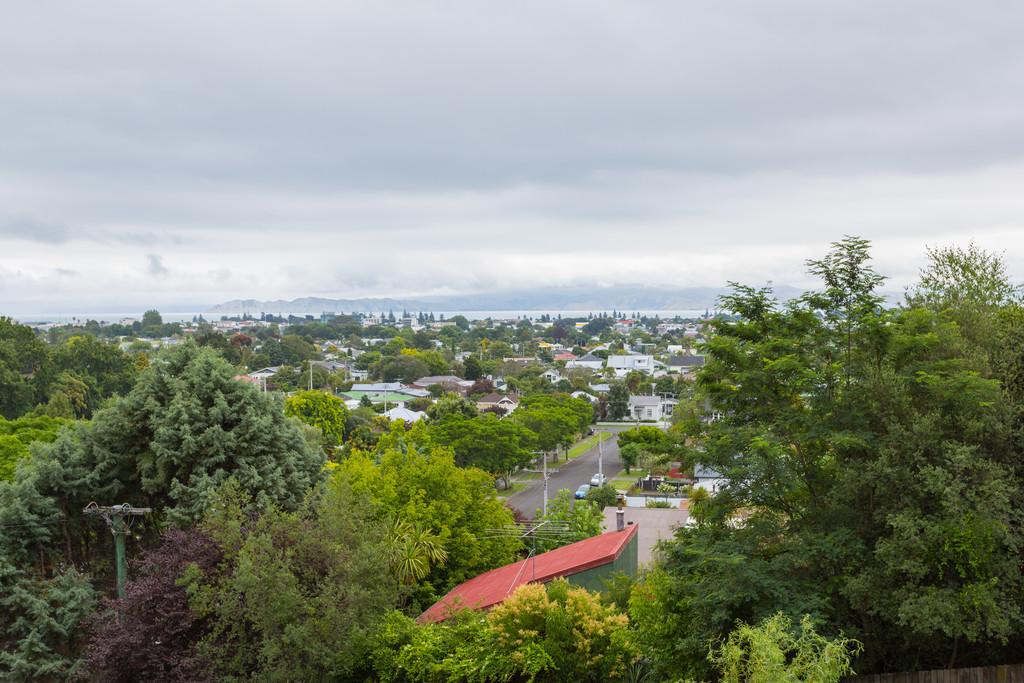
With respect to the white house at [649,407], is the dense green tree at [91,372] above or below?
above

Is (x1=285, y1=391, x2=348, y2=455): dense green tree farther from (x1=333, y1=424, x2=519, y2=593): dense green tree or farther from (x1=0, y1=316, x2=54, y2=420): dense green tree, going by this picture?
(x1=333, y1=424, x2=519, y2=593): dense green tree

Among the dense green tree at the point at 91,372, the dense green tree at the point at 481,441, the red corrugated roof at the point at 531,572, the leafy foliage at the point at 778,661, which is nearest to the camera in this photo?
the leafy foliage at the point at 778,661

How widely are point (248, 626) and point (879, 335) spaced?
38.3ft

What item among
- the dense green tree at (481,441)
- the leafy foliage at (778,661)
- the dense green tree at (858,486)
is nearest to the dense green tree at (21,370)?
the dense green tree at (481,441)

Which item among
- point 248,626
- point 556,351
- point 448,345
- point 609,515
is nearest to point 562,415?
point 609,515

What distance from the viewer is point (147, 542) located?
15477 mm

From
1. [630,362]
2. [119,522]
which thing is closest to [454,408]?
[119,522]

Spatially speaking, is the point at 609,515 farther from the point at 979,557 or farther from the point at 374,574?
the point at 979,557

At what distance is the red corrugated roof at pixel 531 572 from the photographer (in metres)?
14.2

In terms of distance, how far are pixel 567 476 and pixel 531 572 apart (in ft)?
Result: 112

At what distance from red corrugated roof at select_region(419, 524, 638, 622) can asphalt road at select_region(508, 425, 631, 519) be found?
18767mm

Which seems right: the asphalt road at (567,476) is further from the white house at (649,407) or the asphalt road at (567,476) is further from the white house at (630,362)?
the white house at (630,362)

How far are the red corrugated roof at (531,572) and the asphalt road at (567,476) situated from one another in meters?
18.8

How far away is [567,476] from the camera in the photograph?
49.0 metres
